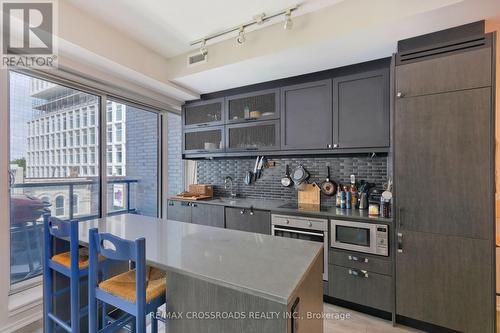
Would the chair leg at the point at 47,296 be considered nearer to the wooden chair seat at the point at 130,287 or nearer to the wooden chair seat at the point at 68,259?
the wooden chair seat at the point at 68,259

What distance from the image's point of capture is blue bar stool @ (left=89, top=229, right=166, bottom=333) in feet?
3.71

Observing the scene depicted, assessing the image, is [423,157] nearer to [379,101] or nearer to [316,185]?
[379,101]

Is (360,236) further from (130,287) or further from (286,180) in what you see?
(130,287)


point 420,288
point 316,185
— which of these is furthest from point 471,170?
point 316,185

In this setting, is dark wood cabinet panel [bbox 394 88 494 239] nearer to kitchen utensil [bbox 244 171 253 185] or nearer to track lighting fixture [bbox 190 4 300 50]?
track lighting fixture [bbox 190 4 300 50]

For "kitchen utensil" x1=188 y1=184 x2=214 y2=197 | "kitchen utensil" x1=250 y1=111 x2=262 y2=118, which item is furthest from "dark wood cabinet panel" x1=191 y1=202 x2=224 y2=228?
"kitchen utensil" x1=250 y1=111 x2=262 y2=118

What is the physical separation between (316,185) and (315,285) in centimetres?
173

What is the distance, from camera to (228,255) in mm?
1301

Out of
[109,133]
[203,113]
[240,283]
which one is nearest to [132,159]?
[109,133]

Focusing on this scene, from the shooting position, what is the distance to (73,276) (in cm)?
143

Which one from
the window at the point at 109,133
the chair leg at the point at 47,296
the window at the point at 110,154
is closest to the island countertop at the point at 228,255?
the chair leg at the point at 47,296

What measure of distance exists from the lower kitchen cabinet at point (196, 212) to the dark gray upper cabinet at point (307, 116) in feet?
3.92

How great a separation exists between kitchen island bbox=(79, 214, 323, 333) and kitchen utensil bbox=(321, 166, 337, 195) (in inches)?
57.5

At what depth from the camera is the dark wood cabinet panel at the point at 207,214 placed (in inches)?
119
